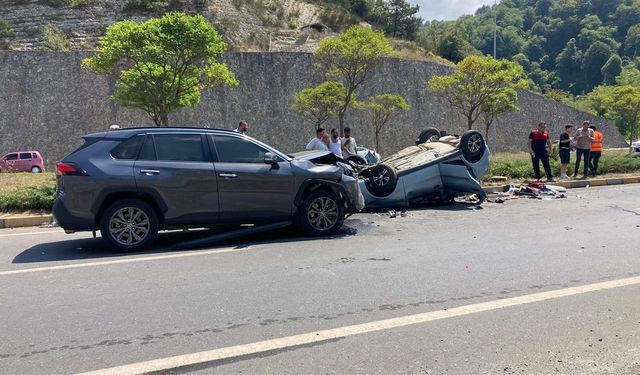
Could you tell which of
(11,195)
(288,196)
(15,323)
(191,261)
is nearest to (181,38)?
(11,195)

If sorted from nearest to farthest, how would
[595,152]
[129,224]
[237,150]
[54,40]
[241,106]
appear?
[129,224] < [237,150] < [595,152] < [241,106] < [54,40]

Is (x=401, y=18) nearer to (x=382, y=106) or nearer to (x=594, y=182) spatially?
(x=382, y=106)

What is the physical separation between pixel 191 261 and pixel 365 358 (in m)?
3.63

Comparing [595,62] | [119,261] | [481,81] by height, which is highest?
[595,62]

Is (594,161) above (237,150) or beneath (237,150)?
beneath

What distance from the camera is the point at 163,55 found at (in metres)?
15.5

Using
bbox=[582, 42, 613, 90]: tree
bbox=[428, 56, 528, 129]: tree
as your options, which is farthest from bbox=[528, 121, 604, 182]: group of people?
bbox=[582, 42, 613, 90]: tree

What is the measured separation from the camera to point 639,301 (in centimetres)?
525

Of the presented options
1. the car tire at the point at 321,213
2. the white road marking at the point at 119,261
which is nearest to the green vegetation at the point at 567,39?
the car tire at the point at 321,213

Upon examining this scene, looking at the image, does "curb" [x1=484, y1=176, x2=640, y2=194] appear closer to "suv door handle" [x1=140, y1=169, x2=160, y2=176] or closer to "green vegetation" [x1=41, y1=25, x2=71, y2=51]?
"suv door handle" [x1=140, y1=169, x2=160, y2=176]

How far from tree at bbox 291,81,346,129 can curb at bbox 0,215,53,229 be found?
17766 millimetres

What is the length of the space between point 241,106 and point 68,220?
2723 centimetres

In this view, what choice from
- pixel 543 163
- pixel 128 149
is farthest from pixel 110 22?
pixel 128 149

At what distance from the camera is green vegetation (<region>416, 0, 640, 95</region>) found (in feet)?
309
